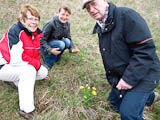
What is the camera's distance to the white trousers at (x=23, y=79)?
2100mm

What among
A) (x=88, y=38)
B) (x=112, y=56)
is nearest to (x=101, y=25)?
(x=112, y=56)

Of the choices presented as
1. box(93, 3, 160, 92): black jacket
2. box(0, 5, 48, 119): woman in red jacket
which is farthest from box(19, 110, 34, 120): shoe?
box(93, 3, 160, 92): black jacket

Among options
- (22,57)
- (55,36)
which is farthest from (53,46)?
(22,57)

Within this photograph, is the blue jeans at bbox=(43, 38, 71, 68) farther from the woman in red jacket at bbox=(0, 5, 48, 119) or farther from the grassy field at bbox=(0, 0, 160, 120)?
the woman in red jacket at bbox=(0, 5, 48, 119)

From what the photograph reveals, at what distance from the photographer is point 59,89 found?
2.68 m

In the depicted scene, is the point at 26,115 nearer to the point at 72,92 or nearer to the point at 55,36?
the point at 72,92

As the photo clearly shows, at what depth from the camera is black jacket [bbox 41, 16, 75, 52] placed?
3016mm

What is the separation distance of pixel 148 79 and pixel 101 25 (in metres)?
0.91

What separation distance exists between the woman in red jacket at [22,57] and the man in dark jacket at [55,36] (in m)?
0.66

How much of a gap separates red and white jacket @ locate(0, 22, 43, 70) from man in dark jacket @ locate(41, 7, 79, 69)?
2.32 ft

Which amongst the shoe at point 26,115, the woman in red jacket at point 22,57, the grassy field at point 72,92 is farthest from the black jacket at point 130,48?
the shoe at point 26,115

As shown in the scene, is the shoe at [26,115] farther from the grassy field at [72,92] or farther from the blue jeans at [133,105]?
the blue jeans at [133,105]

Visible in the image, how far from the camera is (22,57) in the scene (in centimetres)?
222

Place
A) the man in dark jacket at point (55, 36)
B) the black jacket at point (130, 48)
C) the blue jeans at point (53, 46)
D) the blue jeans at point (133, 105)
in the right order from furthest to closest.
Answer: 1. the blue jeans at point (53, 46)
2. the man in dark jacket at point (55, 36)
3. the blue jeans at point (133, 105)
4. the black jacket at point (130, 48)
